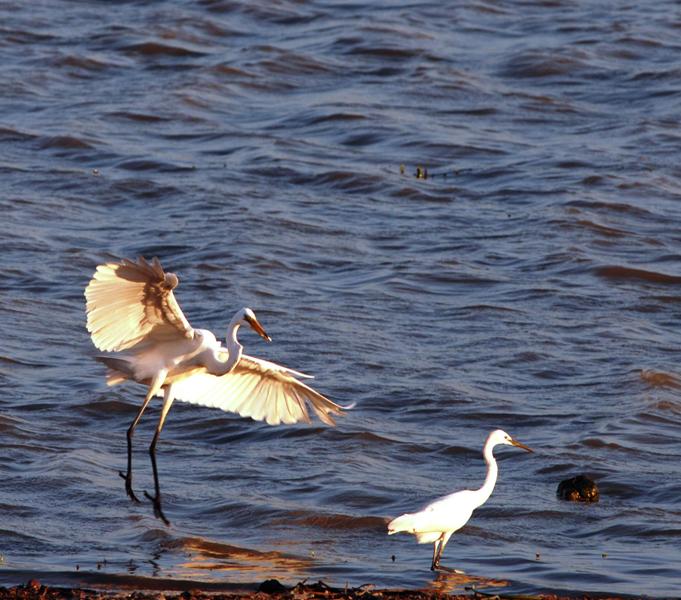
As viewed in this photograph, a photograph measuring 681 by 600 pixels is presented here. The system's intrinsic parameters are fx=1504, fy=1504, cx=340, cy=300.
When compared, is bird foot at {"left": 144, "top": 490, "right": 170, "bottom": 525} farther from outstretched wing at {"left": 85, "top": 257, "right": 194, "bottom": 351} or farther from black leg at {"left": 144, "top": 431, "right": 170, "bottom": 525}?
outstretched wing at {"left": 85, "top": 257, "right": 194, "bottom": 351}

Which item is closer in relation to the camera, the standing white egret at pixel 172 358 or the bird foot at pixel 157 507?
the standing white egret at pixel 172 358

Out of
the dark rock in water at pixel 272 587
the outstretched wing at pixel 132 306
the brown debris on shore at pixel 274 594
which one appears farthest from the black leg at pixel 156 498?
the dark rock in water at pixel 272 587

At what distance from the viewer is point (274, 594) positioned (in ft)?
24.0

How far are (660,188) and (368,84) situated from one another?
5.61 metres

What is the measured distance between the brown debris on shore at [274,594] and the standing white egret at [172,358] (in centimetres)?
184

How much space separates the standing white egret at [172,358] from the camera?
344 inches

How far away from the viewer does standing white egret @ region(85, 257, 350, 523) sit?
8.75 meters

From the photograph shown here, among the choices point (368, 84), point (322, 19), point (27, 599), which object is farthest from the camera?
point (322, 19)

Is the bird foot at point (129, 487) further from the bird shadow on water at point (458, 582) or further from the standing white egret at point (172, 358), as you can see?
the bird shadow on water at point (458, 582)

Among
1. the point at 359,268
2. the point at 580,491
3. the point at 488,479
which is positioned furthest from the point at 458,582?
the point at 359,268

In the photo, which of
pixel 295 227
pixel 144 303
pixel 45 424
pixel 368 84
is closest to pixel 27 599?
pixel 144 303

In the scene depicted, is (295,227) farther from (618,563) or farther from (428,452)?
(618,563)

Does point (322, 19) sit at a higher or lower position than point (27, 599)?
lower

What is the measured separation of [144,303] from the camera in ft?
29.6
